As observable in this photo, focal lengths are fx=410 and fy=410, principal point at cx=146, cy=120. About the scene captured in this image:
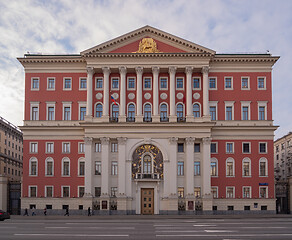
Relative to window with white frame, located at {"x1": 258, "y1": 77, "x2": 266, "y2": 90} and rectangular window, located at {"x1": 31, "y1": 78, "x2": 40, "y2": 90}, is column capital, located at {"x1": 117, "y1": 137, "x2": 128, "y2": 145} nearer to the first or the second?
rectangular window, located at {"x1": 31, "y1": 78, "x2": 40, "y2": 90}

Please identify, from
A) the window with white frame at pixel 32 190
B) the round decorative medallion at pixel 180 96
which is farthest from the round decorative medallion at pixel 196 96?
the window with white frame at pixel 32 190

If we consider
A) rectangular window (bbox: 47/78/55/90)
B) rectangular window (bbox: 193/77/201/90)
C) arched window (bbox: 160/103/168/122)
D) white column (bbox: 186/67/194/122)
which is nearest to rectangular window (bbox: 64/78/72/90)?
rectangular window (bbox: 47/78/55/90)

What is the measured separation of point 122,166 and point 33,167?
14.3 meters

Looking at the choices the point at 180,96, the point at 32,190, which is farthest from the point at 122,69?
the point at 32,190

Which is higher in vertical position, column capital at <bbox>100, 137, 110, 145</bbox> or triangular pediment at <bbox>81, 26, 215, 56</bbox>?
triangular pediment at <bbox>81, 26, 215, 56</bbox>

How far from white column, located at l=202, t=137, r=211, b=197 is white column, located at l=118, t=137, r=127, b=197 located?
11770 millimetres

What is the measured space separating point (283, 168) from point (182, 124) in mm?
42552

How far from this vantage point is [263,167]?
6309 cm

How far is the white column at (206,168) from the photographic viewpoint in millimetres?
60188

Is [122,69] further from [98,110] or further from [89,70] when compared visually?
[98,110]

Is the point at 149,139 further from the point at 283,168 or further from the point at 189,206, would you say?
the point at 283,168

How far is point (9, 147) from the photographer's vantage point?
314 ft

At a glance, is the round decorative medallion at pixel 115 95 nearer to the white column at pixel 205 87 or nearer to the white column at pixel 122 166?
the white column at pixel 122 166

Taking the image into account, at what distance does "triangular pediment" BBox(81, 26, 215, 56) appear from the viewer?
6284cm
